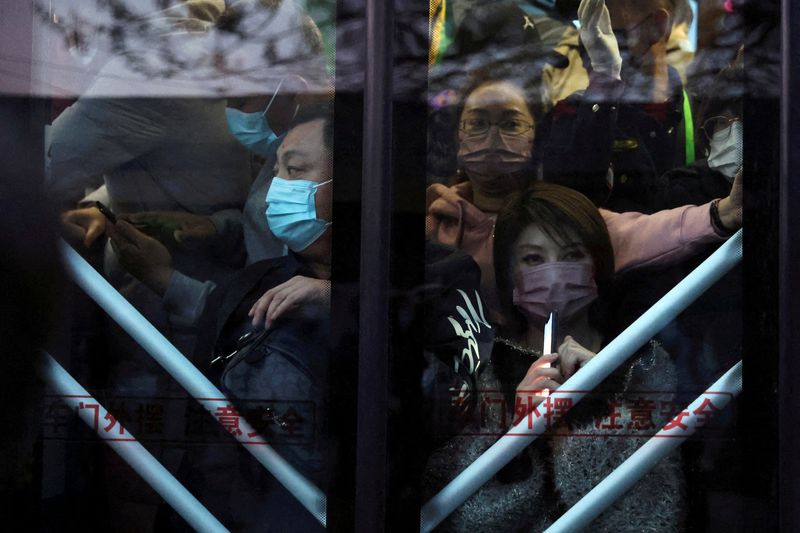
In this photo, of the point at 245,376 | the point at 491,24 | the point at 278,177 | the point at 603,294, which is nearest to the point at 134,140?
the point at 278,177

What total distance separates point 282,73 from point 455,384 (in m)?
0.92

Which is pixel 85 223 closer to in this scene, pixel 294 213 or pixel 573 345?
pixel 294 213

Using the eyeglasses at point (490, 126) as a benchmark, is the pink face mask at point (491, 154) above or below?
below

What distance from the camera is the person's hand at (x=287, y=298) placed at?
2.63 metres

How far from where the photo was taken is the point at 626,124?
260cm

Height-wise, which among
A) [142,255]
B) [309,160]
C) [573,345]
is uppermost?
[309,160]

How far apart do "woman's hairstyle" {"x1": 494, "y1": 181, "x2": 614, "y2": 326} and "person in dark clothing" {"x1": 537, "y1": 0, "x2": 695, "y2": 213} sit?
4 cm

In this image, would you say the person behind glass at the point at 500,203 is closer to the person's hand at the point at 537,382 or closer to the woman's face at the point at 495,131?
the woman's face at the point at 495,131

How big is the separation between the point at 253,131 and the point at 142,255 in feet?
1.45

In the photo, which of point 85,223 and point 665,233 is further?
point 85,223

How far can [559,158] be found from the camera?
102 inches

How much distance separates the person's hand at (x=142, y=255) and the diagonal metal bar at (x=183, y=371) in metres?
0.08

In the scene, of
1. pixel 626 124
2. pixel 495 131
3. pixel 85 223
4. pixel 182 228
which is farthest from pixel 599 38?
pixel 85 223

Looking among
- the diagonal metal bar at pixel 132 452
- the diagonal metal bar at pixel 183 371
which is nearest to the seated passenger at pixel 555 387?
the diagonal metal bar at pixel 183 371
